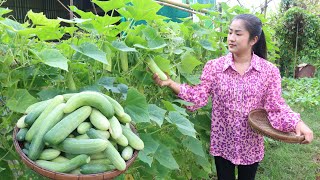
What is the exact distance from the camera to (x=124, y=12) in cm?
176

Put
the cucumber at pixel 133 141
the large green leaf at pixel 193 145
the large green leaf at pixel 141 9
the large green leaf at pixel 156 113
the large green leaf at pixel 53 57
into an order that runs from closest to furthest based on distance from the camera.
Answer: the cucumber at pixel 133 141, the large green leaf at pixel 53 57, the large green leaf at pixel 156 113, the large green leaf at pixel 141 9, the large green leaf at pixel 193 145

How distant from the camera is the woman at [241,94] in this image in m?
2.18

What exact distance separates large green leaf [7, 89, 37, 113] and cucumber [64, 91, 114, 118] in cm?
34

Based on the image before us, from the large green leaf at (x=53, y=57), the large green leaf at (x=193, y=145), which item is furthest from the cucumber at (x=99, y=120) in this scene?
the large green leaf at (x=193, y=145)

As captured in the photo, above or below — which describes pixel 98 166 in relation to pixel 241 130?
above

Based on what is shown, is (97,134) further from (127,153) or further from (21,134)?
(21,134)

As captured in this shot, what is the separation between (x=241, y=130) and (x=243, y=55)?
457mm

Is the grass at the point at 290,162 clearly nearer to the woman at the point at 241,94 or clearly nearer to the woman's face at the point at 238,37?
the woman at the point at 241,94

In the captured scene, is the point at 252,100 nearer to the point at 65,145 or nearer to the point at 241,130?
the point at 241,130

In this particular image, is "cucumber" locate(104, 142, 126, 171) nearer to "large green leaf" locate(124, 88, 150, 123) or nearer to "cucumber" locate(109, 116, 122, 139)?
"cucumber" locate(109, 116, 122, 139)

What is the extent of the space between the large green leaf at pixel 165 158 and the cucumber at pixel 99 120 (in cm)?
70

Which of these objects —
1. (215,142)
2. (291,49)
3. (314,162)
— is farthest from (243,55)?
(291,49)

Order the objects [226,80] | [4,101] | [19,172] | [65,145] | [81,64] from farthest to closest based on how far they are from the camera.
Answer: [226,80]
[19,172]
[81,64]
[4,101]
[65,145]

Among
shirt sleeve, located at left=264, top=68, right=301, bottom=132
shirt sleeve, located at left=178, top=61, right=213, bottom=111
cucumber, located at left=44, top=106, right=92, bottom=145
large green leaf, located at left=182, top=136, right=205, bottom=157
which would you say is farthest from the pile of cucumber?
shirt sleeve, located at left=264, top=68, right=301, bottom=132
